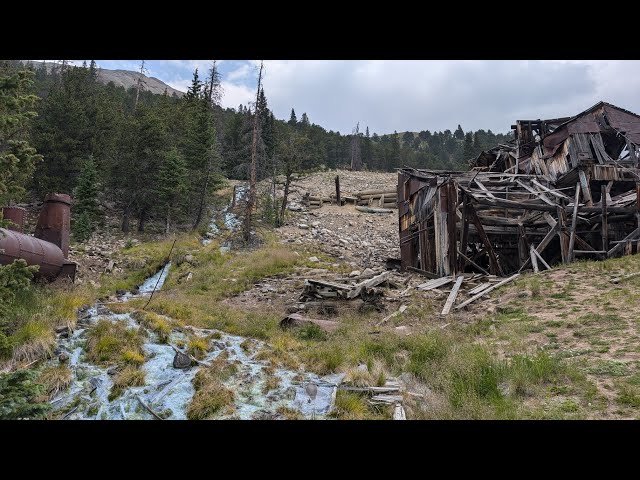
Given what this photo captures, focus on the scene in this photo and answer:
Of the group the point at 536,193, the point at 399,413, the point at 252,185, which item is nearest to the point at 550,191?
the point at 536,193

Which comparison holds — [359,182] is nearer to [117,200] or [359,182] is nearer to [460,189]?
[117,200]

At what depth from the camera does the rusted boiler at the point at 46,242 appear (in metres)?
10.1

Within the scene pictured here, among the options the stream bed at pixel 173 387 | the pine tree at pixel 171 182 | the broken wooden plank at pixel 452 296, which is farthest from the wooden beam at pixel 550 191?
the pine tree at pixel 171 182

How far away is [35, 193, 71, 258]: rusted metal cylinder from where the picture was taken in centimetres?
1298

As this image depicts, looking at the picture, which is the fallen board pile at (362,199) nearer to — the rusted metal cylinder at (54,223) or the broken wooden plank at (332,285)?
the broken wooden plank at (332,285)

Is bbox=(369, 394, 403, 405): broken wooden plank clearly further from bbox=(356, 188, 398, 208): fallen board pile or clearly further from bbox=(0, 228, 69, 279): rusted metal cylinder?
bbox=(356, 188, 398, 208): fallen board pile

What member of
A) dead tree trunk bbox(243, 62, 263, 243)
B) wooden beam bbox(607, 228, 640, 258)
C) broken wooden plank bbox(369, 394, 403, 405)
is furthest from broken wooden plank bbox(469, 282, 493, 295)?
dead tree trunk bbox(243, 62, 263, 243)

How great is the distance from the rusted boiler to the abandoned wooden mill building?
13.1m

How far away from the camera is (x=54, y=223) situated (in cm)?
1313

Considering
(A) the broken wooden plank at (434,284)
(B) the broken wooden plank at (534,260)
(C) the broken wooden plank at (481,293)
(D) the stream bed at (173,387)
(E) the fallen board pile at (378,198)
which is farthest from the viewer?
(E) the fallen board pile at (378,198)

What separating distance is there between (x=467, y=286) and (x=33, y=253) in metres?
13.2

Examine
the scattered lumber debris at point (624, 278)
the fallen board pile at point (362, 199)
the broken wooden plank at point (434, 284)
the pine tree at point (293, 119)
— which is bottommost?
the broken wooden plank at point (434, 284)
